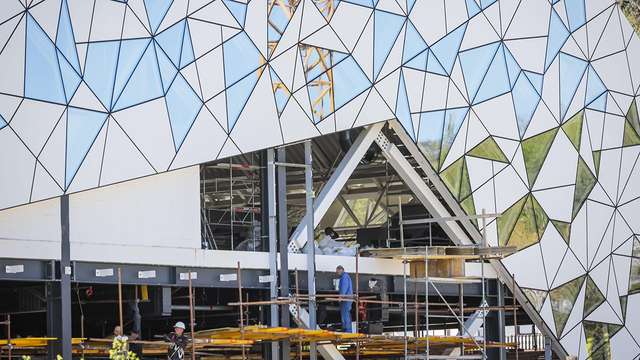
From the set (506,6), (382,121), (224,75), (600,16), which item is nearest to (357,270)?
(382,121)

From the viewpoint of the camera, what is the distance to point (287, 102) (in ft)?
118

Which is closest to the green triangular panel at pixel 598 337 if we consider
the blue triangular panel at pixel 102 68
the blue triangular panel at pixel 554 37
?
the blue triangular panel at pixel 554 37

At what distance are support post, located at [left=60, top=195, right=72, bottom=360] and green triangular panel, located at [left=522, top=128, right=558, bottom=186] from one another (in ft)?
55.3

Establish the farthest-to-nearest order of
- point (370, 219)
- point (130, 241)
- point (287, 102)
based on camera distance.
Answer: point (370, 219) → point (287, 102) → point (130, 241)

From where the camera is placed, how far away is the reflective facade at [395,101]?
103ft

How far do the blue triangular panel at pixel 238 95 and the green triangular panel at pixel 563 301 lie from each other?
13604 millimetres

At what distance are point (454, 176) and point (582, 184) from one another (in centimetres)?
608

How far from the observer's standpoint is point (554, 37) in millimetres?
43500

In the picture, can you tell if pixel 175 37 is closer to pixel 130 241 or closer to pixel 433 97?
pixel 130 241

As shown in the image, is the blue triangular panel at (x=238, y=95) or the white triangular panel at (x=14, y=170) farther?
the blue triangular panel at (x=238, y=95)

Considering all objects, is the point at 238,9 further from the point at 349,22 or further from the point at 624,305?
the point at 624,305

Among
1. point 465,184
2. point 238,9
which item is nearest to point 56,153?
point 238,9

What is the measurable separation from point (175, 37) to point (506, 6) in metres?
12.9

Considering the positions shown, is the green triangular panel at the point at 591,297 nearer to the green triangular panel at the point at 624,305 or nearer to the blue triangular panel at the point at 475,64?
the green triangular panel at the point at 624,305
